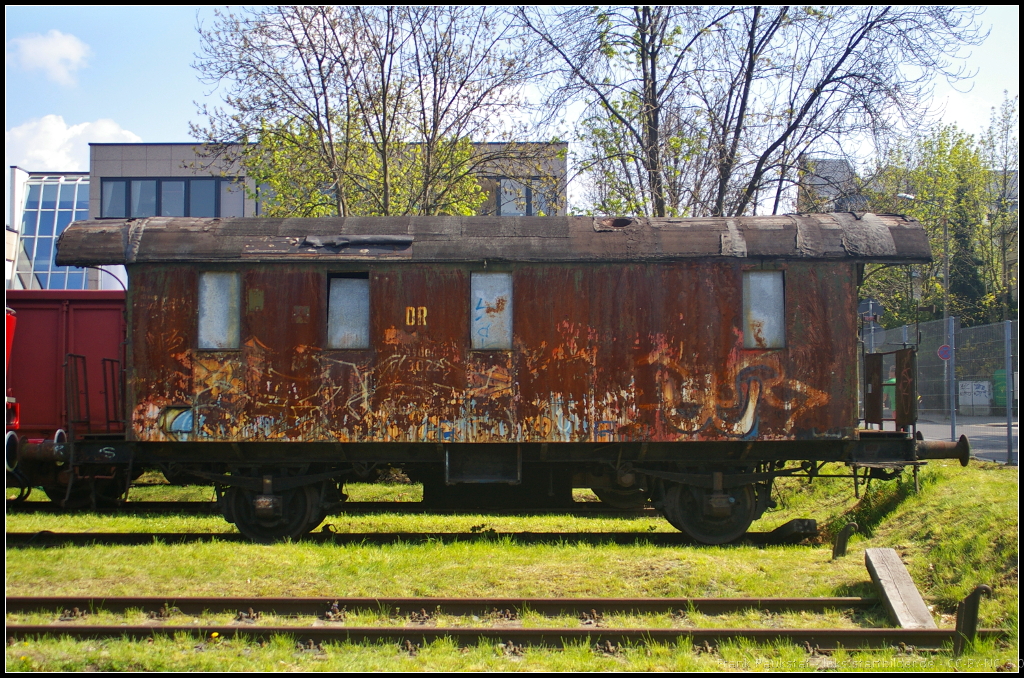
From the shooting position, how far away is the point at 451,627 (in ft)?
18.5

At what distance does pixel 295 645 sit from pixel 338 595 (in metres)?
1.19

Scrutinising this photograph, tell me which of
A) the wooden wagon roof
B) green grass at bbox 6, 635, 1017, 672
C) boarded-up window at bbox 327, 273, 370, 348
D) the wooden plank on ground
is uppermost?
the wooden wagon roof

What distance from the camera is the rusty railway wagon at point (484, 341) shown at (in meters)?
8.08

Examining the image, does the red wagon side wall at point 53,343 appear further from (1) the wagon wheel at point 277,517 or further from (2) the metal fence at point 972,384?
(2) the metal fence at point 972,384

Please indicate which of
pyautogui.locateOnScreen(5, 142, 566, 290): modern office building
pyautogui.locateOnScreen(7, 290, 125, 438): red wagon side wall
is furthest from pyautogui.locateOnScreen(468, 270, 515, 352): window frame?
pyautogui.locateOnScreen(5, 142, 566, 290): modern office building

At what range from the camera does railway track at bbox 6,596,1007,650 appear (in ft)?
18.0

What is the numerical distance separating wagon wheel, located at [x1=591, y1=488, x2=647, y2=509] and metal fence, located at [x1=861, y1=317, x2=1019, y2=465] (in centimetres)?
506

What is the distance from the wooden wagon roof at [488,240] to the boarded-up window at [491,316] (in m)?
0.38

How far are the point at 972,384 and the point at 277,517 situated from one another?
1208cm

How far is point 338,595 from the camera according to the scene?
6605 millimetres

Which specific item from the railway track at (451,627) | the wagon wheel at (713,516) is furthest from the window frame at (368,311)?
the wagon wheel at (713,516)

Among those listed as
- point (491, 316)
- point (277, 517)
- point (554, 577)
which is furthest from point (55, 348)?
point (554, 577)

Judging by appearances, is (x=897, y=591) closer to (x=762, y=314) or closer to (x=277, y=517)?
(x=762, y=314)

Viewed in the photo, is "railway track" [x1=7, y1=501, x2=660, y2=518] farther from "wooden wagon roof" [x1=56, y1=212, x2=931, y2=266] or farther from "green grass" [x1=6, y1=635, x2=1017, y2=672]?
"green grass" [x1=6, y1=635, x2=1017, y2=672]
